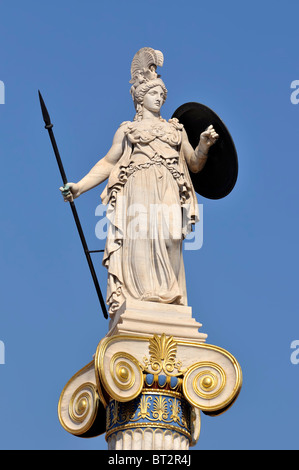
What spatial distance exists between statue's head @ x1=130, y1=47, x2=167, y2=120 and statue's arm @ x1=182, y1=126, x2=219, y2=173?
794 millimetres

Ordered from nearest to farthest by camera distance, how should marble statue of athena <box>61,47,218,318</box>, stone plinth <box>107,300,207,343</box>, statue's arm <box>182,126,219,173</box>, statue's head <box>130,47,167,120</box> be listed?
stone plinth <box>107,300,207,343</box> → marble statue of athena <box>61,47,218,318</box> → statue's arm <box>182,126,219,173</box> → statue's head <box>130,47,167,120</box>

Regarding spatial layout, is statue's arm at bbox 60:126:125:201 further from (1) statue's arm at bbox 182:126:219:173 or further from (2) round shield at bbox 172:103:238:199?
(2) round shield at bbox 172:103:238:199

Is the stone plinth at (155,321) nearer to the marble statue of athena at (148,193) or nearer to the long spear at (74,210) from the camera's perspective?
the marble statue of athena at (148,193)

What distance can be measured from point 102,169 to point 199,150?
174 cm

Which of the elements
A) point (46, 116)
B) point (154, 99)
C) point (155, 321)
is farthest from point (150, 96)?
point (155, 321)

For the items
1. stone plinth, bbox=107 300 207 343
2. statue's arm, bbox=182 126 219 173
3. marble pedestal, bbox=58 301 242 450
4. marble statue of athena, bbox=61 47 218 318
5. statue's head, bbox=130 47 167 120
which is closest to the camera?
marble pedestal, bbox=58 301 242 450

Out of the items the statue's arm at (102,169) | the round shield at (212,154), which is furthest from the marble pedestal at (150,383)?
the round shield at (212,154)

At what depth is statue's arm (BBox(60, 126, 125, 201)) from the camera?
65.3 feet

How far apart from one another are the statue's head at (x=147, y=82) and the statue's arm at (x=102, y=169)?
577 millimetres

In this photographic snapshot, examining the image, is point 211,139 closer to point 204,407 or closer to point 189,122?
point 189,122

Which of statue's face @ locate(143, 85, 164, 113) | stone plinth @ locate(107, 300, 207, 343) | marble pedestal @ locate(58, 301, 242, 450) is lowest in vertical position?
marble pedestal @ locate(58, 301, 242, 450)

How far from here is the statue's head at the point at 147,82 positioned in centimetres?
2027

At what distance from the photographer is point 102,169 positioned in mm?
20141

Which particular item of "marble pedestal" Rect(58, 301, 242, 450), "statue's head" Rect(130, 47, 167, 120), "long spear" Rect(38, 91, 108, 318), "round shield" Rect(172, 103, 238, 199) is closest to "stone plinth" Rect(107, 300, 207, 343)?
"marble pedestal" Rect(58, 301, 242, 450)
